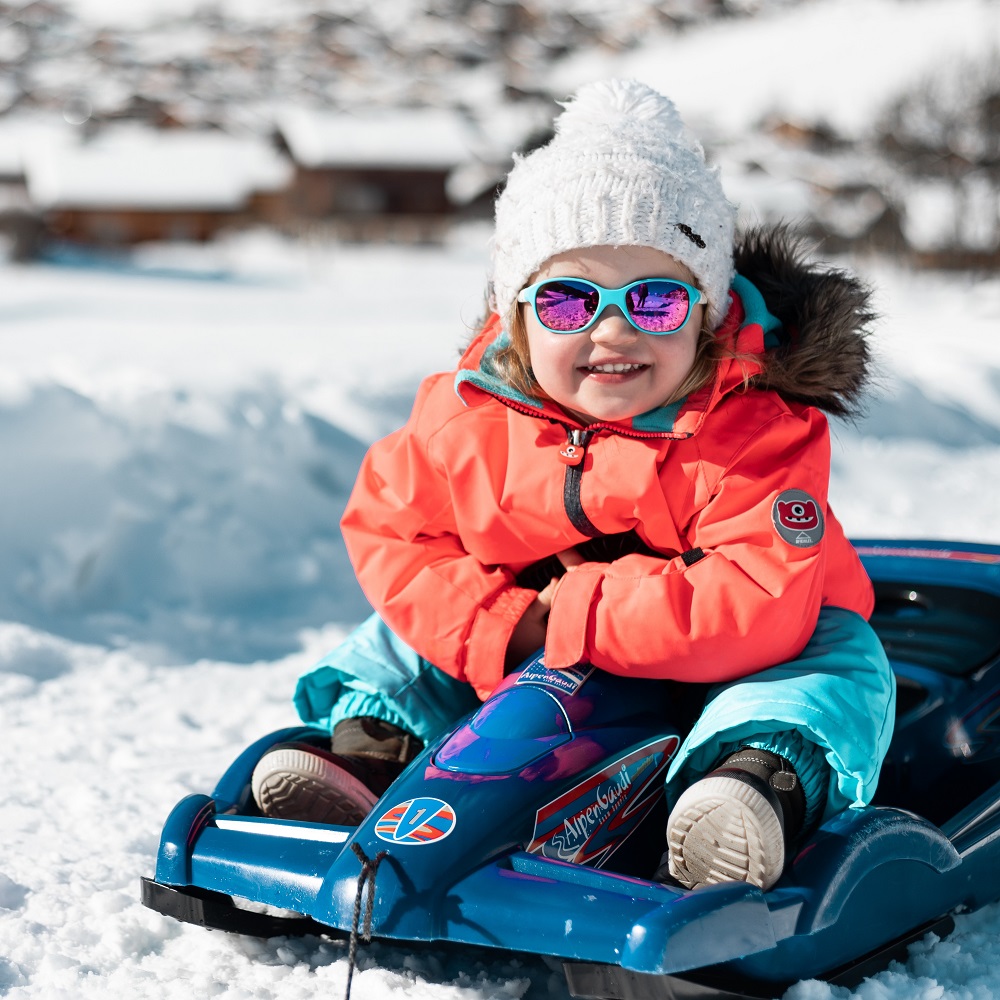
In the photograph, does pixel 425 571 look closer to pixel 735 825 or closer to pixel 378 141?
pixel 735 825

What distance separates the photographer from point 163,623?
364cm

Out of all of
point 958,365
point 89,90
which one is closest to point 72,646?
point 958,365

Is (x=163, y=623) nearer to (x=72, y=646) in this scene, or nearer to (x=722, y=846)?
(x=72, y=646)

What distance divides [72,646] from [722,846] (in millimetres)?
2252

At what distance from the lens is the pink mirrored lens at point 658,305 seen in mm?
1984

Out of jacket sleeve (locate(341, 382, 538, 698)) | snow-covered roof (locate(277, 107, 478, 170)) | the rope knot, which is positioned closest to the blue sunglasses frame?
jacket sleeve (locate(341, 382, 538, 698))

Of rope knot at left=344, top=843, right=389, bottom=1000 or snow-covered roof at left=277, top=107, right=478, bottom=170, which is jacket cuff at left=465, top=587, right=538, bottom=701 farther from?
snow-covered roof at left=277, top=107, right=478, bottom=170

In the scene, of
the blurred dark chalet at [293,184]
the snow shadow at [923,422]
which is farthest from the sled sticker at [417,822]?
the blurred dark chalet at [293,184]

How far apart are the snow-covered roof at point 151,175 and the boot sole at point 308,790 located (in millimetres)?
35139

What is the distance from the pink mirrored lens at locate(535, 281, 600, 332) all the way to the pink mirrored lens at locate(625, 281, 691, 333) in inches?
2.4

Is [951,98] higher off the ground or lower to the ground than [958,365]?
higher

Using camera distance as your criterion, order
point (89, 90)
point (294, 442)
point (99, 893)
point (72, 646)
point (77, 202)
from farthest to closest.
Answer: point (89, 90)
point (77, 202)
point (294, 442)
point (72, 646)
point (99, 893)

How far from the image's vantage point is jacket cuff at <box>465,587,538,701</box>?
207 cm

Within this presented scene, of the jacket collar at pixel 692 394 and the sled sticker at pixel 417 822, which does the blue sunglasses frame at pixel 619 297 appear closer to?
the jacket collar at pixel 692 394
